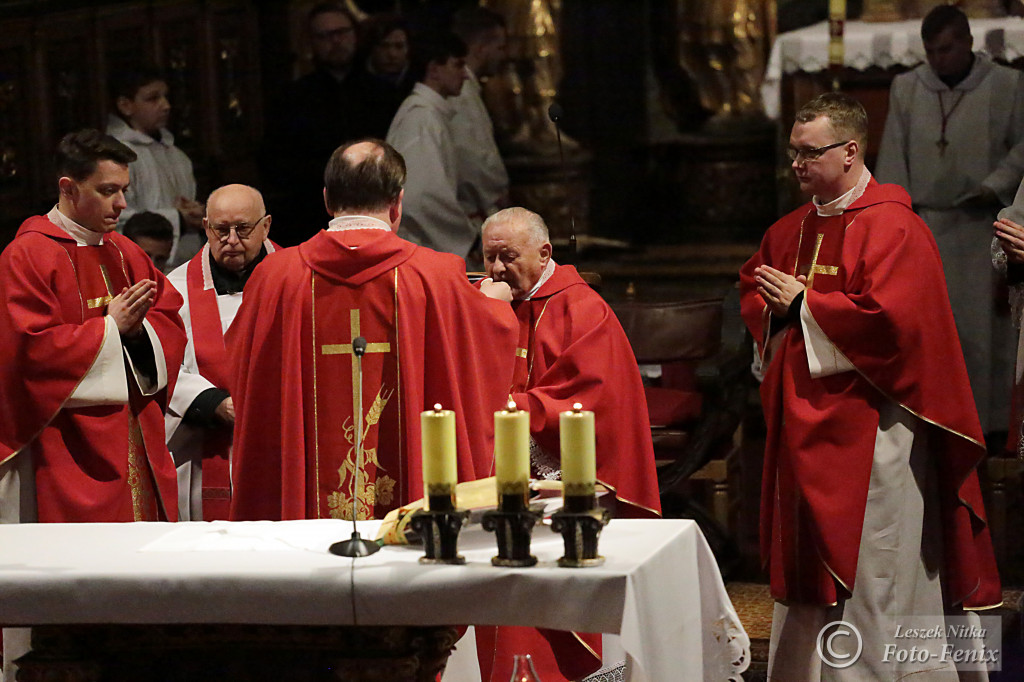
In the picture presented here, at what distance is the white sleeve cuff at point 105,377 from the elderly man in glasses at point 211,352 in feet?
1.86

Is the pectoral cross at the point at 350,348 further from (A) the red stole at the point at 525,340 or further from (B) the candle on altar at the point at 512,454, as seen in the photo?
(B) the candle on altar at the point at 512,454

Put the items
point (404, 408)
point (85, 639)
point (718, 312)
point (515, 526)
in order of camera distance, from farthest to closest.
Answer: point (718, 312) < point (404, 408) < point (85, 639) < point (515, 526)

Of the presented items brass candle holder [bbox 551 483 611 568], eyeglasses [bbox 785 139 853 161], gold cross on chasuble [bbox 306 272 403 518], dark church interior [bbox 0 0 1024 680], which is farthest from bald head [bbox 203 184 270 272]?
brass candle holder [bbox 551 483 611 568]

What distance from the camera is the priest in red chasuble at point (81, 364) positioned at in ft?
15.3

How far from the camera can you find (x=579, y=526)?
2742 mm

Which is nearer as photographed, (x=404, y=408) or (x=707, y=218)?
(x=404, y=408)

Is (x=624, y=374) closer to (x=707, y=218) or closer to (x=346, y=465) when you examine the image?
(x=346, y=465)

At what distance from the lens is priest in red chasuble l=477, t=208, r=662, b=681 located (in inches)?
177

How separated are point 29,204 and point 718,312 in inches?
158

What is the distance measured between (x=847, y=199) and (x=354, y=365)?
1785 mm

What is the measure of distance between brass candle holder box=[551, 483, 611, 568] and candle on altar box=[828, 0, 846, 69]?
523cm

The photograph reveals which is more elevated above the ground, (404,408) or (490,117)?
(490,117)

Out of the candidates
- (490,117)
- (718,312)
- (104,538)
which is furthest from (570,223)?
(104,538)

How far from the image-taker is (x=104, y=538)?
3.17 meters
